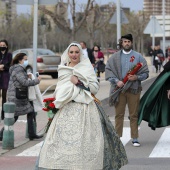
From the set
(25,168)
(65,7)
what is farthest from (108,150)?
(65,7)

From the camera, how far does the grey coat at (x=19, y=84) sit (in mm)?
11102

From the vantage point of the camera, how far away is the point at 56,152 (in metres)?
7.14

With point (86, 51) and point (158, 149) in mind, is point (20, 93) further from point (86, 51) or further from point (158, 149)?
point (86, 51)

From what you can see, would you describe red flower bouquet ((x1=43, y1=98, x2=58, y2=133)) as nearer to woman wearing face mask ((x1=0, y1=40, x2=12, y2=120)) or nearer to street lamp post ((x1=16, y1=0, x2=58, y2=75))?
woman wearing face mask ((x1=0, y1=40, x2=12, y2=120))

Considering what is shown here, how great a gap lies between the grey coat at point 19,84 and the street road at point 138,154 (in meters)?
0.62

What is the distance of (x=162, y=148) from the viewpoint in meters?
10.7

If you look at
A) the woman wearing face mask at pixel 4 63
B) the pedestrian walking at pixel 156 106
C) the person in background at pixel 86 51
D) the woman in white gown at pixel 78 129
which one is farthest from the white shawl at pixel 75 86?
the person in background at pixel 86 51

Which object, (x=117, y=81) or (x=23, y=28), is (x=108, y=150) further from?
(x=23, y=28)

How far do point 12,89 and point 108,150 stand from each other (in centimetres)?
431

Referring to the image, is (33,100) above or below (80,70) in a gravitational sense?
below

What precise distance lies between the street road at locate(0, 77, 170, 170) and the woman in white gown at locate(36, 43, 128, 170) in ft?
5.57

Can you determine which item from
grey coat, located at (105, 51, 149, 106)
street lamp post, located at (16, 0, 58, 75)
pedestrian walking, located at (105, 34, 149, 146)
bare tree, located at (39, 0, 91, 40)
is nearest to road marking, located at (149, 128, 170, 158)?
pedestrian walking, located at (105, 34, 149, 146)

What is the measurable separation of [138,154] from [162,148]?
2.16 feet

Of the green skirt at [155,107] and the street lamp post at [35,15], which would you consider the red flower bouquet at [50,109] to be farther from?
the street lamp post at [35,15]
